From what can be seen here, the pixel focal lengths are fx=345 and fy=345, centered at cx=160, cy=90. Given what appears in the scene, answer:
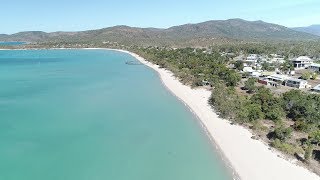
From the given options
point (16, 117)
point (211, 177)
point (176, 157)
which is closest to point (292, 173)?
point (211, 177)

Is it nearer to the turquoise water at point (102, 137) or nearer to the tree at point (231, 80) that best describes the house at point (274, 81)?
the tree at point (231, 80)

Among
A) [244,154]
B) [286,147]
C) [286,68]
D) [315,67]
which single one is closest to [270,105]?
[286,147]

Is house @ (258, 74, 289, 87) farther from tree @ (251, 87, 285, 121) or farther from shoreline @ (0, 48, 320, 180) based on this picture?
shoreline @ (0, 48, 320, 180)

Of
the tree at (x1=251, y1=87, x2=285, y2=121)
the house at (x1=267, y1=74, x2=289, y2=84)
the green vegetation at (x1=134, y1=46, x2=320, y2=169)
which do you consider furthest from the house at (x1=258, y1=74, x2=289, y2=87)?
the tree at (x1=251, y1=87, x2=285, y2=121)

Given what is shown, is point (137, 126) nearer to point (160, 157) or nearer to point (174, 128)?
point (174, 128)

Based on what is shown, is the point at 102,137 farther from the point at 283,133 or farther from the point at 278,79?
the point at 278,79
